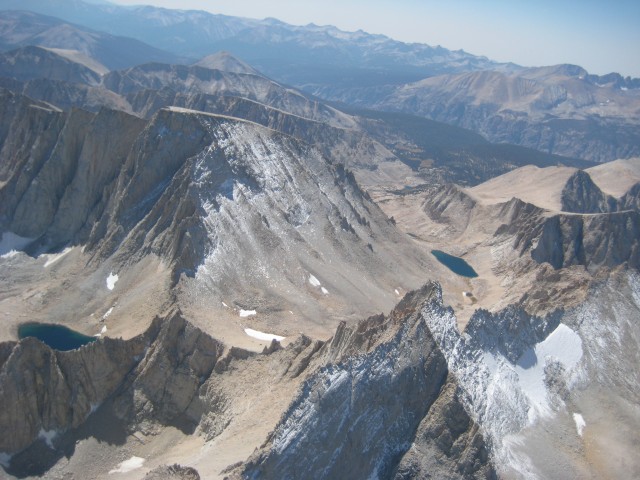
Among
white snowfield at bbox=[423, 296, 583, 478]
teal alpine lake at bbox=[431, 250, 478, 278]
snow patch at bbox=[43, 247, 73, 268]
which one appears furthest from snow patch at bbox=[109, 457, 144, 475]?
teal alpine lake at bbox=[431, 250, 478, 278]

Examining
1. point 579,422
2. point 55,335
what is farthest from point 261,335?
point 579,422

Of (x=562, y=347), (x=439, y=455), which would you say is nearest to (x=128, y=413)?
(x=439, y=455)

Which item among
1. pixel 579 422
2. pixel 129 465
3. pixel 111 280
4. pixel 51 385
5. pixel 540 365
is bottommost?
pixel 129 465

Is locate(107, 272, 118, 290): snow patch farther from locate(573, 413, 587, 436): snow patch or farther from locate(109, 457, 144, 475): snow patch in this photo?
locate(573, 413, 587, 436): snow patch

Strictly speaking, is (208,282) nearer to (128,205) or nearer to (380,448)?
(128,205)

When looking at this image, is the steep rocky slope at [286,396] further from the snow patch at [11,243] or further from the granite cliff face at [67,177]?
the snow patch at [11,243]

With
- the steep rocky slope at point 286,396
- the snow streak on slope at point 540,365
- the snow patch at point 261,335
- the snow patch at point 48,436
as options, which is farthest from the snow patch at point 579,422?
the snow patch at point 48,436

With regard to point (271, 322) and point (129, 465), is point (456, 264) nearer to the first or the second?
point (271, 322)
